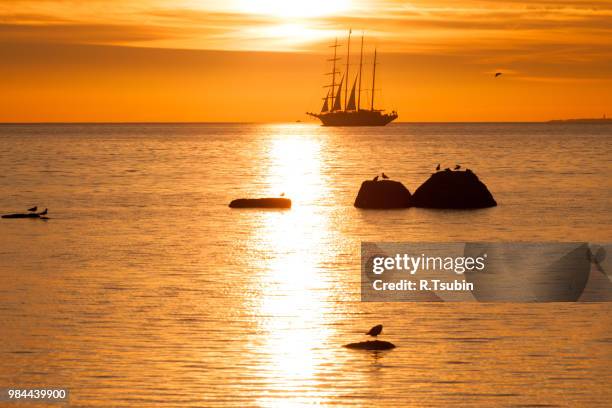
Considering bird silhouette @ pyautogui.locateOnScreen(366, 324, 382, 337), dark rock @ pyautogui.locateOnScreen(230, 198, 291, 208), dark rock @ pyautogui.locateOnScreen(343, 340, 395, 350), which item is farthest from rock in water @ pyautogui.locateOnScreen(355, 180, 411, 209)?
dark rock @ pyautogui.locateOnScreen(343, 340, 395, 350)

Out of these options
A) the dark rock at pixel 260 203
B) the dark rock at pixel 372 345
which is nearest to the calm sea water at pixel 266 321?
the dark rock at pixel 372 345

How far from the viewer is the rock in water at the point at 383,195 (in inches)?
2462

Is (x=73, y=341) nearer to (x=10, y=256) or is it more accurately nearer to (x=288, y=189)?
(x=10, y=256)

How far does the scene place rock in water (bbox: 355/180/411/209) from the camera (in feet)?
205

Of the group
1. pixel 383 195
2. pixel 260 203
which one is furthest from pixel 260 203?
pixel 383 195

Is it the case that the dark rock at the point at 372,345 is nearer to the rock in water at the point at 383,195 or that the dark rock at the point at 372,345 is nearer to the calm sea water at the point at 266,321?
the calm sea water at the point at 266,321

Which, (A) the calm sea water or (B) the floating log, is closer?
(A) the calm sea water

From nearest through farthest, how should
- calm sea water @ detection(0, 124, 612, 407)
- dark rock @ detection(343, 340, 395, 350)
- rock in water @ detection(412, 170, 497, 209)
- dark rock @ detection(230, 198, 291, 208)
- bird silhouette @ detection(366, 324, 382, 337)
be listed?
1. calm sea water @ detection(0, 124, 612, 407)
2. dark rock @ detection(343, 340, 395, 350)
3. bird silhouette @ detection(366, 324, 382, 337)
4. rock in water @ detection(412, 170, 497, 209)
5. dark rock @ detection(230, 198, 291, 208)

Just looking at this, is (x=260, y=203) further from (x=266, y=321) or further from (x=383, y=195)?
(x=266, y=321)

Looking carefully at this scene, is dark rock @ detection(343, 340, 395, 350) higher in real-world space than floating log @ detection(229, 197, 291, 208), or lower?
lower

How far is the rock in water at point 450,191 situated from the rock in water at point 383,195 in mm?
861

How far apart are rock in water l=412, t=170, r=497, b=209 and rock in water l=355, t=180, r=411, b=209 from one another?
0.86 meters

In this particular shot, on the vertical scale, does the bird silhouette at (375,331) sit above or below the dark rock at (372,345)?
above

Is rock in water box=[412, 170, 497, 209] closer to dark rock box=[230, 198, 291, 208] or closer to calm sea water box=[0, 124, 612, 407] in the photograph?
calm sea water box=[0, 124, 612, 407]
